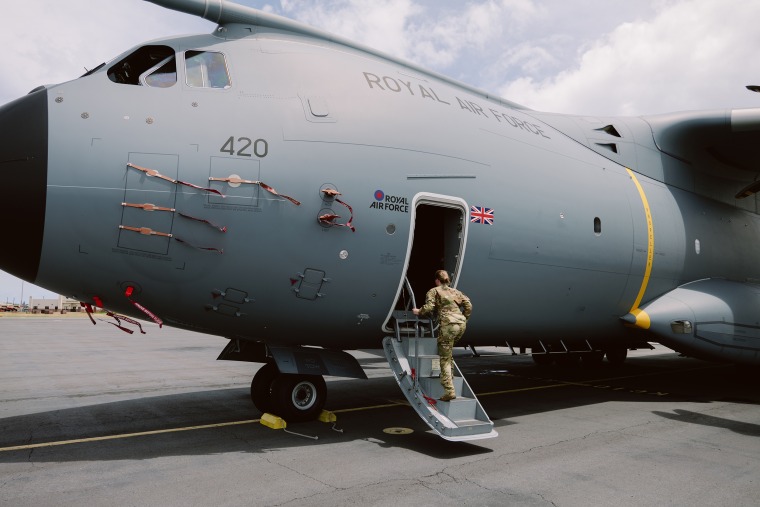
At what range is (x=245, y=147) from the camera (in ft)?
19.7

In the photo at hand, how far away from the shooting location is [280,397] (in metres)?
7.21

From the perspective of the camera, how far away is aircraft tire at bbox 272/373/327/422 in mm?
7230

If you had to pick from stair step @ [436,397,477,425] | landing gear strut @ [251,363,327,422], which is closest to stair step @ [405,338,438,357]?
stair step @ [436,397,477,425]

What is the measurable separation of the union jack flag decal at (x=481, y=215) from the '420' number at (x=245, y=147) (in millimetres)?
2785

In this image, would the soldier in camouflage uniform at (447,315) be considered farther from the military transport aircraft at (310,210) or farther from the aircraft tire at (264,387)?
the aircraft tire at (264,387)

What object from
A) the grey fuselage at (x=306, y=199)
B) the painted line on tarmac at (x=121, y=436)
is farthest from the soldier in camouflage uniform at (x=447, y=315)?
the painted line on tarmac at (x=121, y=436)

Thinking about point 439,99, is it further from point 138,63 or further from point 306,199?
point 138,63

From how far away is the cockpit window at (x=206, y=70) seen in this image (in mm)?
6273

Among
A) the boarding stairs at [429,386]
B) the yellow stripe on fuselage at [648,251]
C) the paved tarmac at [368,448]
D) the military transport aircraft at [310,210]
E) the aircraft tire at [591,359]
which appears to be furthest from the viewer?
the aircraft tire at [591,359]

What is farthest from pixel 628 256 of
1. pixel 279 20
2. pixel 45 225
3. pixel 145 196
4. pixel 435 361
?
pixel 45 225

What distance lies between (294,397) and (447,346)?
2185 mm

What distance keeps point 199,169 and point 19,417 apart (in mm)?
5287

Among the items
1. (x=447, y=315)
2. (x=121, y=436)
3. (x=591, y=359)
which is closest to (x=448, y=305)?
→ (x=447, y=315)

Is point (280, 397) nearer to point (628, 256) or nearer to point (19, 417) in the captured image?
point (19, 417)
